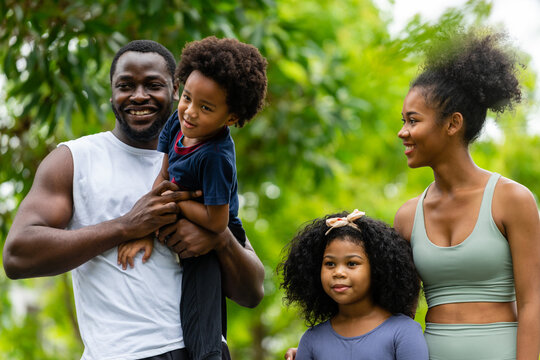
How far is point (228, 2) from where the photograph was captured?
542cm

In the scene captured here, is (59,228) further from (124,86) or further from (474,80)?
(474,80)

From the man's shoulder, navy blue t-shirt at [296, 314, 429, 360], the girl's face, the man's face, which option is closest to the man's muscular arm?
the man's shoulder

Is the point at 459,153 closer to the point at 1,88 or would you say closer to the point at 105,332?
the point at 105,332

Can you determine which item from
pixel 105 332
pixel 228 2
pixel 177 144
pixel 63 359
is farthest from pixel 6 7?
pixel 63 359

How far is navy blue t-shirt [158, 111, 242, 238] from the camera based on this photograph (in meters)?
2.81

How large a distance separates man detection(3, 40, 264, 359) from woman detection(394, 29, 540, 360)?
2.73 ft

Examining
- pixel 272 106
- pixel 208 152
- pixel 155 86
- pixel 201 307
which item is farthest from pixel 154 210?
pixel 272 106

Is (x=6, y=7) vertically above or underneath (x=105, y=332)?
above

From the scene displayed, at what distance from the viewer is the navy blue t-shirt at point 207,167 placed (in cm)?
281

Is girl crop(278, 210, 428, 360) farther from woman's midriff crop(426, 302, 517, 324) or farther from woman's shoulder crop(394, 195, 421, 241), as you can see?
woman's midriff crop(426, 302, 517, 324)

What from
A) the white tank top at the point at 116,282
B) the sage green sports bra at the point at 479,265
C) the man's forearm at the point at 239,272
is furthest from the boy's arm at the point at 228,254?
the sage green sports bra at the point at 479,265

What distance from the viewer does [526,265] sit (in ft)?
8.63

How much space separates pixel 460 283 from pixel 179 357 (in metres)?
1.13

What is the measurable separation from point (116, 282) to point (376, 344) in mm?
1066
